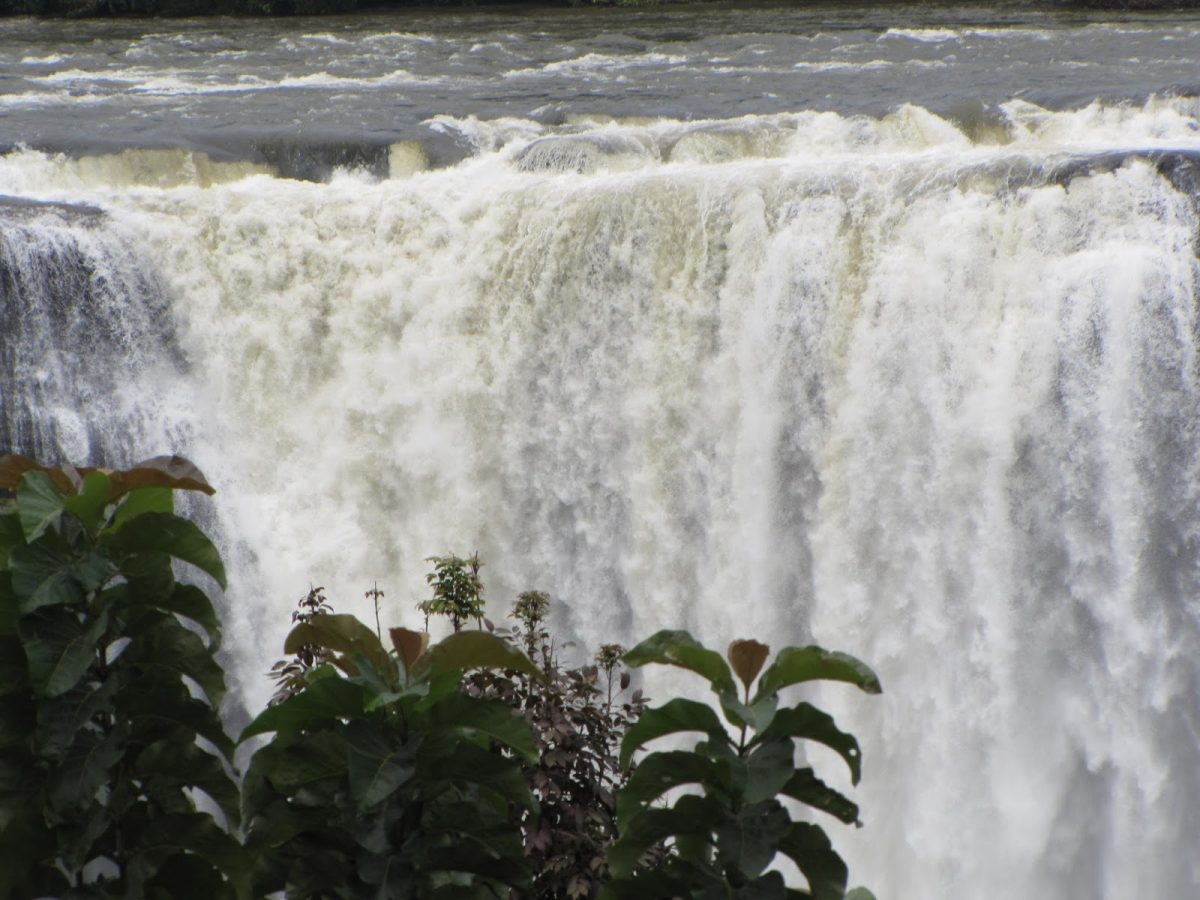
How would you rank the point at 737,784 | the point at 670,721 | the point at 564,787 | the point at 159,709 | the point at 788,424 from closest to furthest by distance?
the point at 737,784 < the point at 670,721 < the point at 159,709 < the point at 564,787 < the point at 788,424

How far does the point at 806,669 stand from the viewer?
2727 millimetres

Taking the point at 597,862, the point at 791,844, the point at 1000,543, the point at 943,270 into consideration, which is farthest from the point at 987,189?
the point at 791,844

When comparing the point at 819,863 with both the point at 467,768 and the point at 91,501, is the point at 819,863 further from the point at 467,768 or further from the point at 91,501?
the point at 91,501

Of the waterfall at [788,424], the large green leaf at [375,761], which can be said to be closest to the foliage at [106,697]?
the large green leaf at [375,761]

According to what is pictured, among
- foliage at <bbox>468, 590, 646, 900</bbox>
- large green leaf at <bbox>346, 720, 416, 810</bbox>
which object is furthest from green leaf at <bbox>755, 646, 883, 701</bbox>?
foliage at <bbox>468, 590, 646, 900</bbox>

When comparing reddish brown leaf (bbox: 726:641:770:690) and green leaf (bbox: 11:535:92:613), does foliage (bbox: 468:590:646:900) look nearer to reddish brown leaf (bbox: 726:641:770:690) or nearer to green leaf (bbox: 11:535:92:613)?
green leaf (bbox: 11:535:92:613)

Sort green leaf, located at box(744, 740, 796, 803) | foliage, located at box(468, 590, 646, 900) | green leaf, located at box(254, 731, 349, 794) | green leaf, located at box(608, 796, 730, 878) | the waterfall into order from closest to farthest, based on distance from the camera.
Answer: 1. green leaf, located at box(744, 740, 796, 803)
2. green leaf, located at box(608, 796, 730, 878)
3. green leaf, located at box(254, 731, 349, 794)
4. foliage, located at box(468, 590, 646, 900)
5. the waterfall

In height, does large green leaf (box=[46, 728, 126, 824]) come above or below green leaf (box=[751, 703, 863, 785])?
below

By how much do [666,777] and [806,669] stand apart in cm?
35

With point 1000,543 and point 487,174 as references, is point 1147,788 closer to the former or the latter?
point 1000,543

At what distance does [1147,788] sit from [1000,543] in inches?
57.2

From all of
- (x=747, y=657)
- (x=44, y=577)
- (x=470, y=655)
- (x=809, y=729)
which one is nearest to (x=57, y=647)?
(x=44, y=577)

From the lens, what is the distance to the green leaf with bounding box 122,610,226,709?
3.03m

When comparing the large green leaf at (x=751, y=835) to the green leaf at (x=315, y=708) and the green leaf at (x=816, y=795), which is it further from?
the green leaf at (x=315, y=708)
